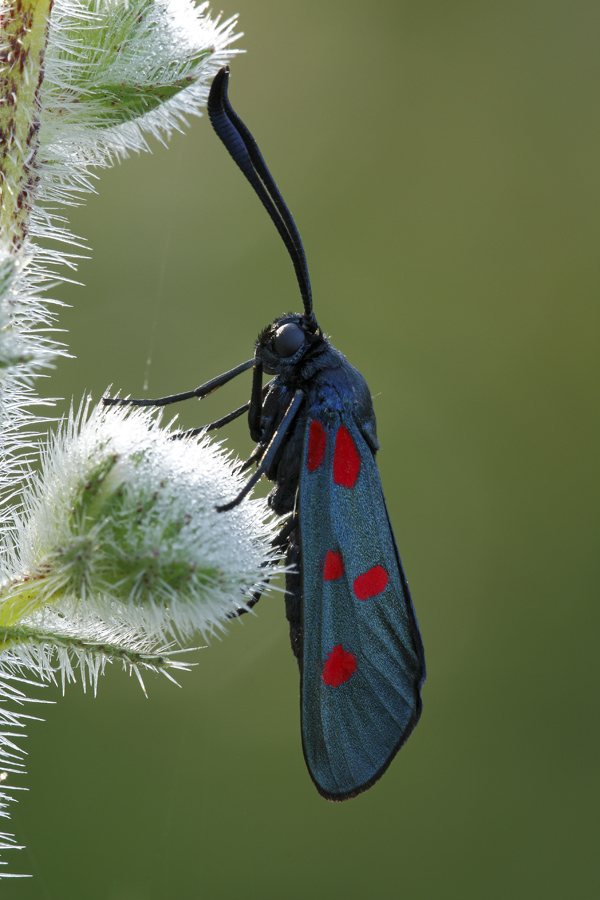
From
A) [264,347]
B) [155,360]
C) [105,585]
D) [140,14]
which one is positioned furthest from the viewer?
[155,360]

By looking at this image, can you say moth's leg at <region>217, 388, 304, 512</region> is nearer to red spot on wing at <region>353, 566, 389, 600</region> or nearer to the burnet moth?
the burnet moth

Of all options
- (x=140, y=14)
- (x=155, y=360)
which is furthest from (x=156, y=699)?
(x=140, y=14)

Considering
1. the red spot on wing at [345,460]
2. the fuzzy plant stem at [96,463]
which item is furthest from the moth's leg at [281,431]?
the fuzzy plant stem at [96,463]

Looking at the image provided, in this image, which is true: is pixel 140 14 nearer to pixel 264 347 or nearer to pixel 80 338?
pixel 264 347

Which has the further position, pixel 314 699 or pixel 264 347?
pixel 264 347

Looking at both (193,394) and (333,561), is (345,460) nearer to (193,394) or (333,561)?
(333,561)

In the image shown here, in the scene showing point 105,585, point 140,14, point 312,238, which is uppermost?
point 312,238

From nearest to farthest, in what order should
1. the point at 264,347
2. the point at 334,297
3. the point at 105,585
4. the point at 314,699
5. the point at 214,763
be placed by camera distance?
the point at 105,585
the point at 314,699
the point at 264,347
the point at 214,763
the point at 334,297

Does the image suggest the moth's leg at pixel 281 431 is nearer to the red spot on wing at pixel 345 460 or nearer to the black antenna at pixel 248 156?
the red spot on wing at pixel 345 460
